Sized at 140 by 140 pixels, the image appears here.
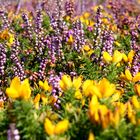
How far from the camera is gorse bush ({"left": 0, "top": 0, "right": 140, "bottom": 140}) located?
2701 mm

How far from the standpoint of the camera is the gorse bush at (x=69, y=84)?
270 cm

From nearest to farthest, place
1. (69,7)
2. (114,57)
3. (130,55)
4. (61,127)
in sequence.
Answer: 1. (61,127)
2. (114,57)
3. (130,55)
4. (69,7)

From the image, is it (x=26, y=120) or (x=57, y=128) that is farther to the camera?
(x=26, y=120)

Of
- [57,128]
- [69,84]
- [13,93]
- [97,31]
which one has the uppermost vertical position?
[97,31]

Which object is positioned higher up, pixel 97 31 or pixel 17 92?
pixel 97 31

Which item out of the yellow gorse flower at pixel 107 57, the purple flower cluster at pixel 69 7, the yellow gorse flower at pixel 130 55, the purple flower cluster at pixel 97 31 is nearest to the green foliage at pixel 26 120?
the yellow gorse flower at pixel 107 57

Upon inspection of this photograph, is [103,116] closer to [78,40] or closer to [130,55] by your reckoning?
[130,55]

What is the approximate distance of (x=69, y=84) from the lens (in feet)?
10.9

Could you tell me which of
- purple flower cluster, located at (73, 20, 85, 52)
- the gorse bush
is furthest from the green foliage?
purple flower cluster, located at (73, 20, 85, 52)

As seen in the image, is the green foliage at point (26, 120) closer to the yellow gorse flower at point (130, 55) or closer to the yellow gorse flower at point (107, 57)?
the yellow gorse flower at point (107, 57)

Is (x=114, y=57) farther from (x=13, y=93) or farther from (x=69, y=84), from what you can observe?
(x=13, y=93)

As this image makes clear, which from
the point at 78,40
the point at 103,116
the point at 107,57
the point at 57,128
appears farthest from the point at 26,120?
the point at 78,40

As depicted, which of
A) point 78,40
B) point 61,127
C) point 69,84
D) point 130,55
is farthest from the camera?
point 78,40

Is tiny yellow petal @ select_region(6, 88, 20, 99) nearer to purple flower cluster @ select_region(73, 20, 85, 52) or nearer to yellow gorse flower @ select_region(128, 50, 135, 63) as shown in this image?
yellow gorse flower @ select_region(128, 50, 135, 63)
